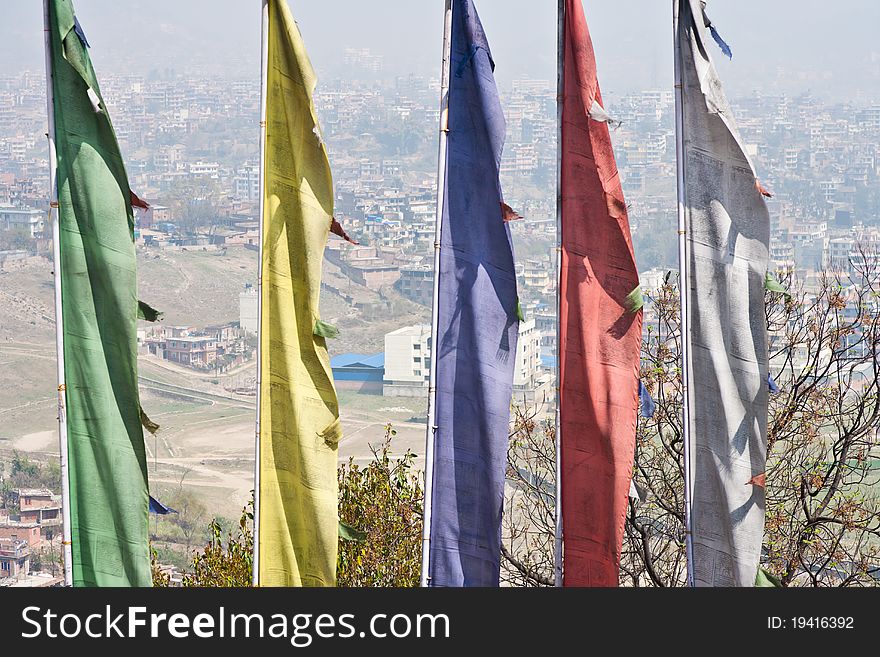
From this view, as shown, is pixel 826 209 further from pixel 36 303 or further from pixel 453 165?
pixel 453 165

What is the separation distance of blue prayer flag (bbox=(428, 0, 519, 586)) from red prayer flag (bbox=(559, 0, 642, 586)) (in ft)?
1.24

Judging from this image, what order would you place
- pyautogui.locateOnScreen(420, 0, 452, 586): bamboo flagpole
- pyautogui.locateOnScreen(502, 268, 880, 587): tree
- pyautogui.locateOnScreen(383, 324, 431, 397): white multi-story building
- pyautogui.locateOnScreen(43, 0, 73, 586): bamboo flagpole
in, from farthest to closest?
pyautogui.locateOnScreen(383, 324, 431, 397): white multi-story building < pyautogui.locateOnScreen(502, 268, 880, 587): tree < pyautogui.locateOnScreen(420, 0, 452, 586): bamboo flagpole < pyautogui.locateOnScreen(43, 0, 73, 586): bamboo flagpole

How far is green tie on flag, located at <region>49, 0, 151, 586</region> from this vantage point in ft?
20.9

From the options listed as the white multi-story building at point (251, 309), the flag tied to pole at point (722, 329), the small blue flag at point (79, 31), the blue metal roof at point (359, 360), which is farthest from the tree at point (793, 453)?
the blue metal roof at point (359, 360)

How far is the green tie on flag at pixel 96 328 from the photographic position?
636cm

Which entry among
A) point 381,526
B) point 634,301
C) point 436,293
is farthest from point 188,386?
point 634,301

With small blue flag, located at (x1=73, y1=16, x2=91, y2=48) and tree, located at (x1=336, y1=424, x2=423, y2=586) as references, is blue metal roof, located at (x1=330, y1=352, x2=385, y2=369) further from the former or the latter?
small blue flag, located at (x1=73, y1=16, x2=91, y2=48)

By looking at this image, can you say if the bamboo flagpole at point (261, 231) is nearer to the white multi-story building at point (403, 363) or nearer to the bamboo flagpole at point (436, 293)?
the bamboo flagpole at point (436, 293)

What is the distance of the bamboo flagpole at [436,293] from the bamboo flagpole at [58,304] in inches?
78.1

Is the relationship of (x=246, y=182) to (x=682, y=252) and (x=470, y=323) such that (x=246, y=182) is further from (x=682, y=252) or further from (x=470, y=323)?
(x=682, y=252)

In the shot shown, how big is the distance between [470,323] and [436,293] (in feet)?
0.90

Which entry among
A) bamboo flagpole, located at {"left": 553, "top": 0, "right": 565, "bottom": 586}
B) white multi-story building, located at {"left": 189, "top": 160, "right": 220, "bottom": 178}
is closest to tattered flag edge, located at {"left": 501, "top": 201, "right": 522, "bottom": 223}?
bamboo flagpole, located at {"left": 553, "top": 0, "right": 565, "bottom": 586}
